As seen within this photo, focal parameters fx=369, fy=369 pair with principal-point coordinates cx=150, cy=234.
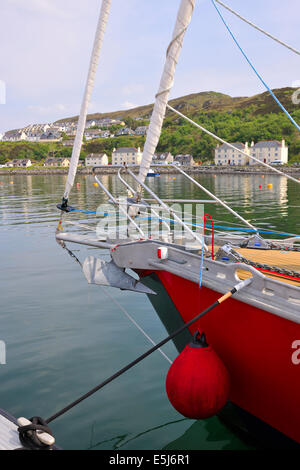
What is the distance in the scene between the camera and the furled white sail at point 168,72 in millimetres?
5965

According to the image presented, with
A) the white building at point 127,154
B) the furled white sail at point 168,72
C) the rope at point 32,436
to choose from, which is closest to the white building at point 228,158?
the white building at point 127,154

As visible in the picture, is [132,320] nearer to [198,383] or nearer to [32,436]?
[198,383]

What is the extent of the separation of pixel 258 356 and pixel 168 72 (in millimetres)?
4761

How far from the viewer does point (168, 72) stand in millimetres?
6320

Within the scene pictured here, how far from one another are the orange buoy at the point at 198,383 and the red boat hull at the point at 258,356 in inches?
14.0

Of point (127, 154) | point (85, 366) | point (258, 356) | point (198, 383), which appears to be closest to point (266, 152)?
point (127, 154)

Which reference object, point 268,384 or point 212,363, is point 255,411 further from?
point 212,363

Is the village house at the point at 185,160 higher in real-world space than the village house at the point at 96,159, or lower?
lower

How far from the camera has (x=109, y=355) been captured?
661 centimetres

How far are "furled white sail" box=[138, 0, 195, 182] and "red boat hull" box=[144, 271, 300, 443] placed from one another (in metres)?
2.99

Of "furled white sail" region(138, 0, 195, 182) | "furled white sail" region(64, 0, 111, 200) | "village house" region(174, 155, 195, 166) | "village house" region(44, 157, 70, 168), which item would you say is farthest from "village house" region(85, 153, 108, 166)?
"furled white sail" region(138, 0, 195, 182)

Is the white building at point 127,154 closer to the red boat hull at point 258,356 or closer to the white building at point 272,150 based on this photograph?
the white building at point 272,150
